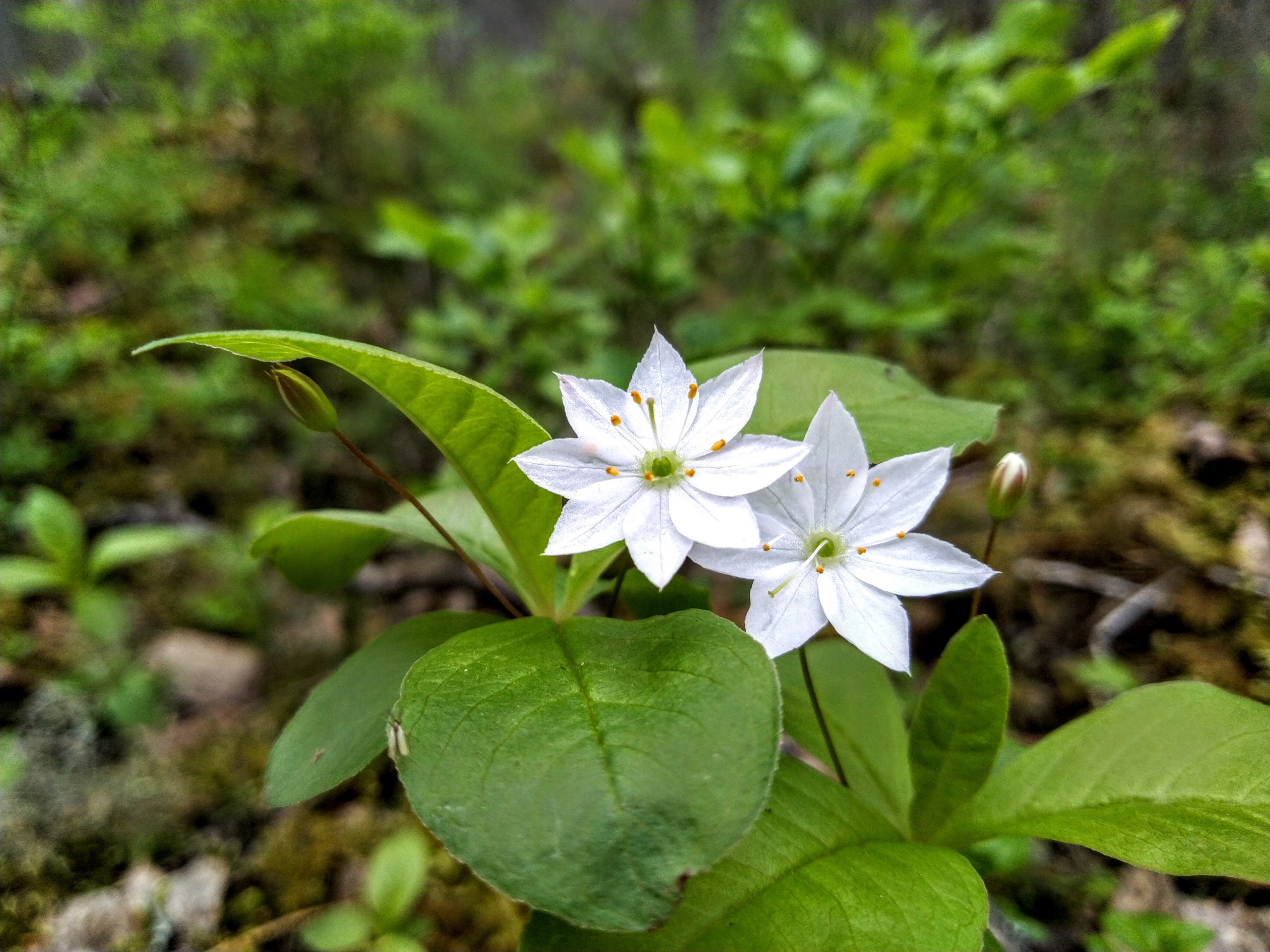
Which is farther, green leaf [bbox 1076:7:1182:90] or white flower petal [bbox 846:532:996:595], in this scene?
green leaf [bbox 1076:7:1182:90]

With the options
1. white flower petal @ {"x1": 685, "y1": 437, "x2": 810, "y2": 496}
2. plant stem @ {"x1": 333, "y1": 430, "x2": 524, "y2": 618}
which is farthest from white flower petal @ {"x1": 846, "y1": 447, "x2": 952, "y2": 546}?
plant stem @ {"x1": 333, "y1": 430, "x2": 524, "y2": 618}

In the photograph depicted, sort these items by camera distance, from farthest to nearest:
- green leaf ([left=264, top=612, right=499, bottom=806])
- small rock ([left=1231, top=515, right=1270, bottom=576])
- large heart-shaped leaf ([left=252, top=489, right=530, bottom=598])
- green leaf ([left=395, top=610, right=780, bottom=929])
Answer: small rock ([left=1231, top=515, right=1270, bottom=576]) < large heart-shaped leaf ([left=252, top=489, right=530, bottom=598]) < green leaf ([left=264, top=612, right=499, bottom=806]) < green leaf ([left=395, top=610, right=780, bottom=929])

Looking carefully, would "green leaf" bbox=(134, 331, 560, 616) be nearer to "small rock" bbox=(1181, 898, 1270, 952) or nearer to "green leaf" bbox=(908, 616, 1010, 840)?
"green leaf" bbox=(908, 616, 1010, 840)

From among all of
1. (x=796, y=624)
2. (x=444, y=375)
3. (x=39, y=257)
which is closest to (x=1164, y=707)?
(x=796, y=624)

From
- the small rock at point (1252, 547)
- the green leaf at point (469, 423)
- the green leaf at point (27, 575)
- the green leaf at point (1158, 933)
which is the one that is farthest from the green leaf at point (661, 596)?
the green leaf at point (27, 575)

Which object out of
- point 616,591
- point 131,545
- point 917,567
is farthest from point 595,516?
point 131,545

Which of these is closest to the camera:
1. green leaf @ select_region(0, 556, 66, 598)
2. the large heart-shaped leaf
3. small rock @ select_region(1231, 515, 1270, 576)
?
the large heart-shaped leaf

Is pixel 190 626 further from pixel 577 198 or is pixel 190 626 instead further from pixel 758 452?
pixel 577 198
